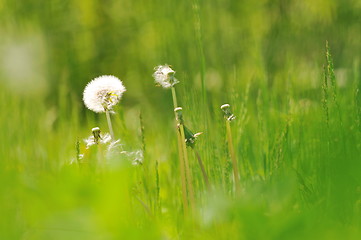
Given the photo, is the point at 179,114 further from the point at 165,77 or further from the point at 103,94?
the point at 103,94

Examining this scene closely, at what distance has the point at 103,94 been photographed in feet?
4.19

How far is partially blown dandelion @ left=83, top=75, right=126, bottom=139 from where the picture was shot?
127cm

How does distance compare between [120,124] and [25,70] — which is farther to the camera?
[25,70]

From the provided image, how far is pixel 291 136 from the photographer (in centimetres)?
177

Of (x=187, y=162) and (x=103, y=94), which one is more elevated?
(x=103, y=94)

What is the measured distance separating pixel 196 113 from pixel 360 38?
2123mm

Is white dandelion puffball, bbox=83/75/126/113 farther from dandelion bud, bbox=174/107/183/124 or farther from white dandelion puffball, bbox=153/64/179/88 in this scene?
dandelion bud, bbox=174/107/183/124

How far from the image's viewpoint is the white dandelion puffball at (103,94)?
4.15 ft

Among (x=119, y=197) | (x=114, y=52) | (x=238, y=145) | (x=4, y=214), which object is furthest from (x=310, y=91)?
(x=114, y=52)

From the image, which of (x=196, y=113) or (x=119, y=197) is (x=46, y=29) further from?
(x=119, y=197)

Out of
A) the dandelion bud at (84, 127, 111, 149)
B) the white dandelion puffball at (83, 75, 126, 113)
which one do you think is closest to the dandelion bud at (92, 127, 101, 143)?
the dandelion bud at (84, 127, 111, 149)

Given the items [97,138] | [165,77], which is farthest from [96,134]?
[165,77]

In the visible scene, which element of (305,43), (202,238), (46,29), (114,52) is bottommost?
(202,238)

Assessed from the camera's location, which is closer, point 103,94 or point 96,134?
→ point 96,134
